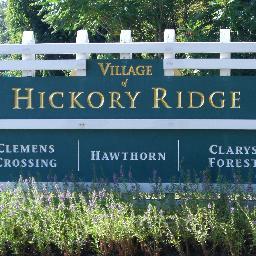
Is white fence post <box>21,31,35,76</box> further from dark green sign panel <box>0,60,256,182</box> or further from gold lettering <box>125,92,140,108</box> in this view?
gold lettering <box>125,92,140,108</box>

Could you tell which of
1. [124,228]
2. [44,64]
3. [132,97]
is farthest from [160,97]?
[124,228]

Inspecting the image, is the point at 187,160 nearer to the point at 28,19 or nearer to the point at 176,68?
the point at 176,68

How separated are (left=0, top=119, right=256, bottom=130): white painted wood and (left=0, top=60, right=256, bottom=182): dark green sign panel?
0.01m

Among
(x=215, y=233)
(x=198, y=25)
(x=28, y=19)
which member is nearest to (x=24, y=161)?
(x=215, y=233)

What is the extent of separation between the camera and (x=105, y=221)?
18.2 feet

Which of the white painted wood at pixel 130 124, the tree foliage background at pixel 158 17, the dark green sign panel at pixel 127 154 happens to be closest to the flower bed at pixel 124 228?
the dark green sign panel at pixel 127 154

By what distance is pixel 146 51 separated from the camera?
21.5 ft

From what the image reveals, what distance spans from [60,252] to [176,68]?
2.05m

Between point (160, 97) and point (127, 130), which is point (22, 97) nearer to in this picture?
point (127, 130)

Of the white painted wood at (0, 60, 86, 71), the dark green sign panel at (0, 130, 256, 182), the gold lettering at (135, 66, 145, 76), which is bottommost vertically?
the dark green sign panel at (0, 130, 256, 182)

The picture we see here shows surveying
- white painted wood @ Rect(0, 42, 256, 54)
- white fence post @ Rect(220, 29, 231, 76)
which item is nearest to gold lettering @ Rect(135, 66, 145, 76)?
white painted wood @ Rect(0, 42, 256, 54)

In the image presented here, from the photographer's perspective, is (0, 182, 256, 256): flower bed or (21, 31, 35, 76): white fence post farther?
(21, 31, 35, 76): white fence post

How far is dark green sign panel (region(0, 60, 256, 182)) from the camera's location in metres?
6.55

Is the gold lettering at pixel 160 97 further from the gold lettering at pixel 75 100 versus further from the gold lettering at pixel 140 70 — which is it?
the gold lettering at pixel 75 100
